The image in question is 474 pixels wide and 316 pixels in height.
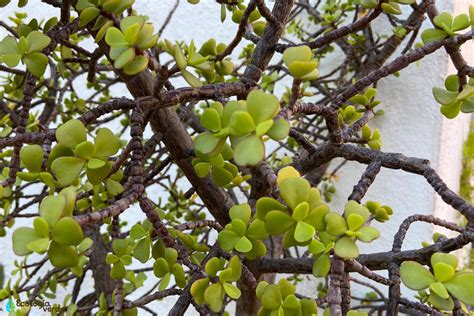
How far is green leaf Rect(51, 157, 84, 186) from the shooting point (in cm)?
27

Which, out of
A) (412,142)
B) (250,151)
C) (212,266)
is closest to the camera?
(250,151)

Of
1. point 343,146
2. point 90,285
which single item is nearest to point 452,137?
point 343,146

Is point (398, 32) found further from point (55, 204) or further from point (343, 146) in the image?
point (55, 204)

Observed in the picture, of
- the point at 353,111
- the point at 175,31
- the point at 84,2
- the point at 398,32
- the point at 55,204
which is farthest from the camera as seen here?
the point at 175,31

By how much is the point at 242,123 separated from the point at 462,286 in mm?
130

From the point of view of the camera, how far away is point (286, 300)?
0.92 feet

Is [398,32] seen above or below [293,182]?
above

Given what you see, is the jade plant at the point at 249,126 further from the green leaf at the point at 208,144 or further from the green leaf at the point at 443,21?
the green leaf at the point at 443,21

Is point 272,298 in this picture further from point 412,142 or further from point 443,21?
point 412,142

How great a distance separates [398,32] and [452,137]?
490 mm

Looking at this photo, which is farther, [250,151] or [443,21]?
[443,21]

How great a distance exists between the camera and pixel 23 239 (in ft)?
0.79

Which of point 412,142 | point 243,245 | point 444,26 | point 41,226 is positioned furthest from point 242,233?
point 412,142

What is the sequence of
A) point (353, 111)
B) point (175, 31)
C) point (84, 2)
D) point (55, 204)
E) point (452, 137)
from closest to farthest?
point (55, 204), point (84, 2), point (353, 111), point (452, 137), point (175, 31)
